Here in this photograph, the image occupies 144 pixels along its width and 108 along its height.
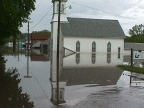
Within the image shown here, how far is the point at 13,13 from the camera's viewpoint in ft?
74.1

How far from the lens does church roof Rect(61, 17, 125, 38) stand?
4975 cm

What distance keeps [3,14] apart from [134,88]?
16.9 metres

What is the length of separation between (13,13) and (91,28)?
31.9 meters

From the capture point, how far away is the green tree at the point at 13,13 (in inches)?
838

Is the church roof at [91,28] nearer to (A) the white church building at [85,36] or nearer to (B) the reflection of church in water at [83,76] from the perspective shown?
(A) the white church building at [85,36]

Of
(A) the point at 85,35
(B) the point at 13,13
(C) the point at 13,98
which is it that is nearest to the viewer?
(C) the point at 13,98

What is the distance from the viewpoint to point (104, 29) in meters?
53.1

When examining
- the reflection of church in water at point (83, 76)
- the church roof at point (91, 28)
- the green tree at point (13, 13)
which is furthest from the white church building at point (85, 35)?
the reflection of church in water at point (83, 76)

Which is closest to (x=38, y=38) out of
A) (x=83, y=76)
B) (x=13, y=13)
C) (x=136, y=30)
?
(x=136, y=30)

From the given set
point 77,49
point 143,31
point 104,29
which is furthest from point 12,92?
point 143,31

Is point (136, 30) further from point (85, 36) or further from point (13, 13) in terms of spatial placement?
point (13, 13)

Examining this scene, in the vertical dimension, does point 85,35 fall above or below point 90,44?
above

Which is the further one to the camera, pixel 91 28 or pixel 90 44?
pixel 91 28

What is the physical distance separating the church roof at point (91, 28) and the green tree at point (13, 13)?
22156 mm
